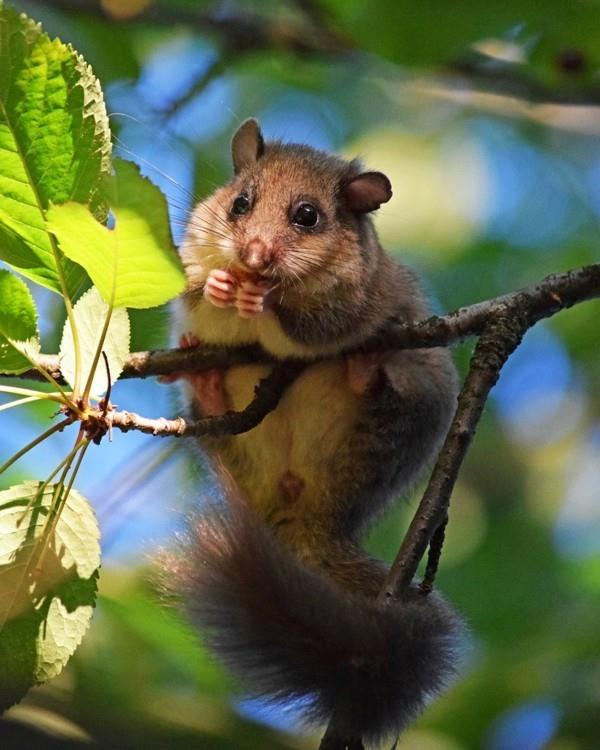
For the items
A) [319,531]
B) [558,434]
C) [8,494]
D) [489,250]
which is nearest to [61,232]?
[8,494]

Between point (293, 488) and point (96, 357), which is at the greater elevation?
point (293, 488)

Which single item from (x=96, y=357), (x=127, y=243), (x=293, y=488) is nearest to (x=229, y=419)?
(x=293, y=488)

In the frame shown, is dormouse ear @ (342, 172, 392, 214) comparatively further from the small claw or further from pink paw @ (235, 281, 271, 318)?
the small claw

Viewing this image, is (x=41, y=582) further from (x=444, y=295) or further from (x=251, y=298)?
(x=444, y=295)

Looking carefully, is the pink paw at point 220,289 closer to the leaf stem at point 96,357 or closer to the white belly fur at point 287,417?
the white belly fur at point 287,417

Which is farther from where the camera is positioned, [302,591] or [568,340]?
[568,340]

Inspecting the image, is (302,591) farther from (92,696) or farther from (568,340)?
(568,340)
